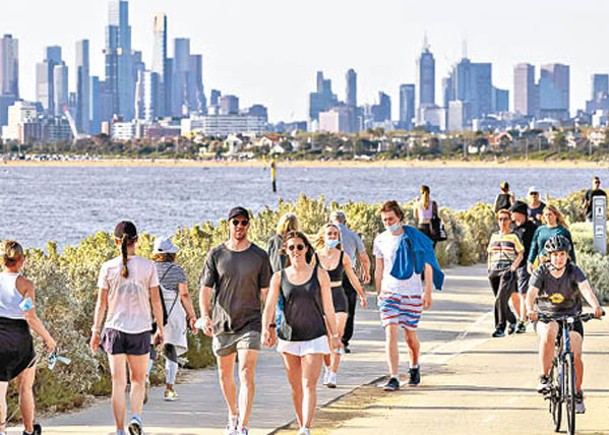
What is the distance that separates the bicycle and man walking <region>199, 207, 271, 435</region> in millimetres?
2208

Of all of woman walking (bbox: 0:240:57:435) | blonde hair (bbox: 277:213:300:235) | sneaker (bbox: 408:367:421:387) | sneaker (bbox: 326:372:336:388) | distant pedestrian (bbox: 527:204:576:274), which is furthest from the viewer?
distant pedestrian (bbox: 527:204:576:274)

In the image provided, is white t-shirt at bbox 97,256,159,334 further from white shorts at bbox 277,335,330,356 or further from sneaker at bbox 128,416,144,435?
white shorts at bbox 277,335,330,356

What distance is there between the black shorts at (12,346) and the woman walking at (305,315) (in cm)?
170

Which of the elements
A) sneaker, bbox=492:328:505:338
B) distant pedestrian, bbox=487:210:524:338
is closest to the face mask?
distant pedestrian, bbox=487:210:524:338

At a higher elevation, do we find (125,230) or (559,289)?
(125,230)

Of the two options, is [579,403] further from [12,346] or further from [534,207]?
[534,207]

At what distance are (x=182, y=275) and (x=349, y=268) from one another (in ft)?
4.98

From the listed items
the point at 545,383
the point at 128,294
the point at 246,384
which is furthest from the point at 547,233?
the point at 128,294

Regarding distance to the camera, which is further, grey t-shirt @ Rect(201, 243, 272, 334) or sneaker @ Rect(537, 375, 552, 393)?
sneaker @ Rect(537, 375, 552, 393)

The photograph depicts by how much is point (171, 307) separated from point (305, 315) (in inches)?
90.0

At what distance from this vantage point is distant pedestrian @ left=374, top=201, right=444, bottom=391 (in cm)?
1329

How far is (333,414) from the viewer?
1217 centimetres

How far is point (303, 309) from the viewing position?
1067 cm

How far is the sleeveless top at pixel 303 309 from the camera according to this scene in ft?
35.0
